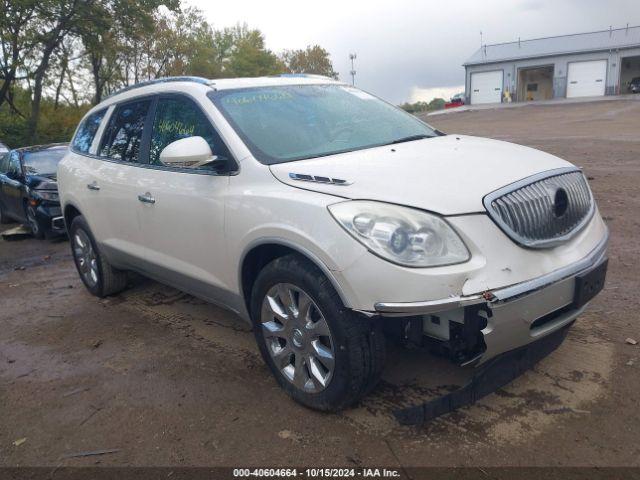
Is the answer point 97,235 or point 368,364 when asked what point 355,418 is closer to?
point 368,364

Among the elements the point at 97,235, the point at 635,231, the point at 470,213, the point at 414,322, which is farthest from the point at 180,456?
the point at 635,231

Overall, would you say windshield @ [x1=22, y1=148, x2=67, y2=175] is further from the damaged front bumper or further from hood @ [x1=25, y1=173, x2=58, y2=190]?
the damaged front bumper

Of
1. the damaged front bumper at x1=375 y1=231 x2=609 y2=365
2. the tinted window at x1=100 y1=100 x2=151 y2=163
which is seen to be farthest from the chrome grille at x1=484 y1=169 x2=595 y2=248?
the tinted window at x1=100 y1=100 x2=151 y2=163

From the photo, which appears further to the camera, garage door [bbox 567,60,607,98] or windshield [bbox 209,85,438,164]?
garage door [bbox 567,60,607,98]

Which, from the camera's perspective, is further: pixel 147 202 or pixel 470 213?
pixel 147 202

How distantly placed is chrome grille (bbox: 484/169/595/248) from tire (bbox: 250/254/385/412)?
0.81 metres

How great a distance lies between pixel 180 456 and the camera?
284 cm

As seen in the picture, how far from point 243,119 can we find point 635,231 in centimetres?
477

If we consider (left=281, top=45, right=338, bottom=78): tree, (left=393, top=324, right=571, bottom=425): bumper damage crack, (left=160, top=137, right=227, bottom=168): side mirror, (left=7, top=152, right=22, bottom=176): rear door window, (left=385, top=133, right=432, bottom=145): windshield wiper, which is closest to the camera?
(left=393, top=324, right=571, bottom=425): bumper damage crack

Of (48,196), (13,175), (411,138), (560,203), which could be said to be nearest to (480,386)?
(560,203)

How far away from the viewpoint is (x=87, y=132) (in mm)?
5488

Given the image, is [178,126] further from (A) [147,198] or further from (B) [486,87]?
(B) [486,87]

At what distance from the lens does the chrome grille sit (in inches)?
105

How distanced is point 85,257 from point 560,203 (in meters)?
4.46
